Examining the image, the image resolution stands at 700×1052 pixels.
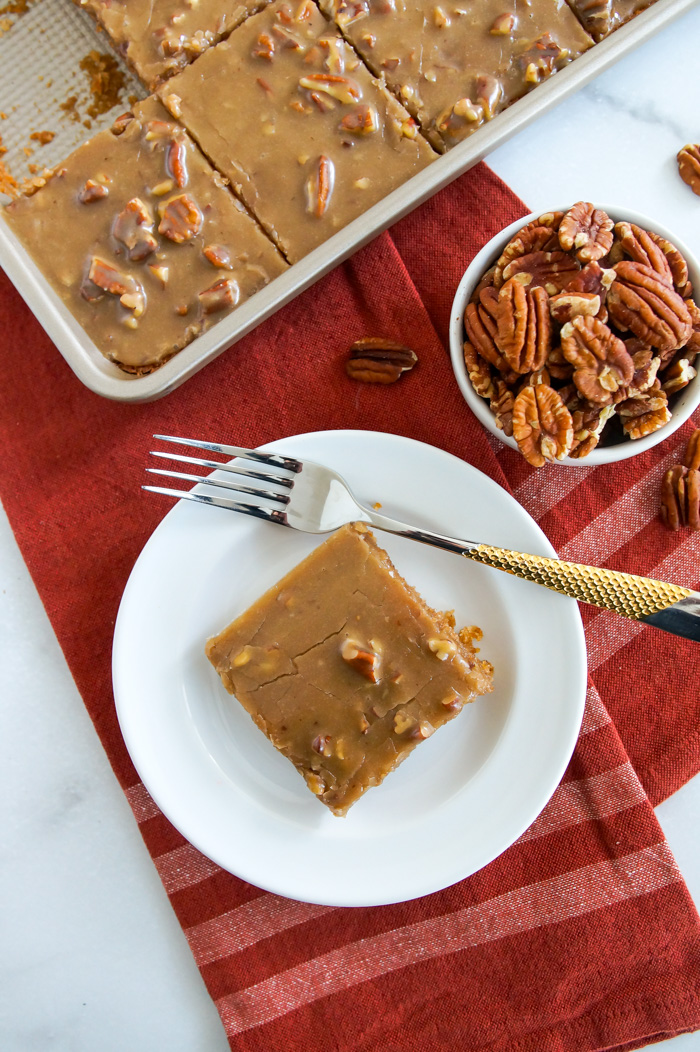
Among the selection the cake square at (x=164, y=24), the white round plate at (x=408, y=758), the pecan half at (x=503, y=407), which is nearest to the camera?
the pecan half at (x=503, y=407)

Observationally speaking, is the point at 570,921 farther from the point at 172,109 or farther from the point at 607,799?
the point at 172,109

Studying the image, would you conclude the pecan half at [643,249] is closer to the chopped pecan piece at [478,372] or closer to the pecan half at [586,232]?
the pecan half at [586,232]

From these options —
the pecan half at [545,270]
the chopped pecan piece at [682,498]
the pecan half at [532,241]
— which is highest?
the pecan half at [532,241]

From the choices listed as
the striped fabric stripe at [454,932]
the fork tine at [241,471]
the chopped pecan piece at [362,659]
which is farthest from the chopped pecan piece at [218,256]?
the striped fabric stripe at [454,932]

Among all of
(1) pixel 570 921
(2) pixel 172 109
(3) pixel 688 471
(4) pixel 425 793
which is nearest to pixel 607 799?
(1) pixel 570 921

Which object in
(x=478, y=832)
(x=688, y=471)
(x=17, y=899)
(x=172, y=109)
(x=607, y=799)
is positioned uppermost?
(x=172, y=109)

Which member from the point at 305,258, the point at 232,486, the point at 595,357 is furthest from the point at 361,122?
the point at 232,486

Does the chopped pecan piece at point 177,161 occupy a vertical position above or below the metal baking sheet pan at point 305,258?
above

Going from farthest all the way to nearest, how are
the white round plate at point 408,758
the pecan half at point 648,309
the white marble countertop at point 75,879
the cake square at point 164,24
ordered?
the white marble countertop at point 75,879 < the cake square at point 164,24 < the white round plate at point 408,758 < the pecan half at point 648,309
